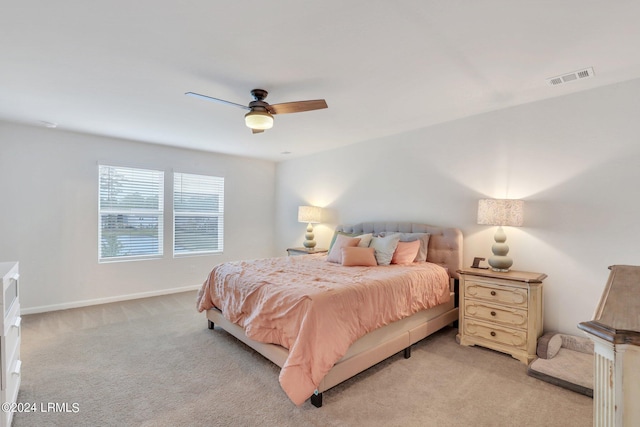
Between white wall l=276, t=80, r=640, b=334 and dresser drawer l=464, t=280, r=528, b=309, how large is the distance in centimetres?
55

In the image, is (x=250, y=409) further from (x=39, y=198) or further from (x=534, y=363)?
(x=39, y=198)

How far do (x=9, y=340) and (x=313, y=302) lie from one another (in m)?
1.91

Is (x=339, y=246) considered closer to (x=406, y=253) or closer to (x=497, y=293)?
(x=406, y=253)

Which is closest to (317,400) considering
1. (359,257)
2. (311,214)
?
(359,257)

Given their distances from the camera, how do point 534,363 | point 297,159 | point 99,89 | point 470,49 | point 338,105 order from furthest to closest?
point 297,159 < point 338,105 < point 99,89 < point 534,363 < point 470,49

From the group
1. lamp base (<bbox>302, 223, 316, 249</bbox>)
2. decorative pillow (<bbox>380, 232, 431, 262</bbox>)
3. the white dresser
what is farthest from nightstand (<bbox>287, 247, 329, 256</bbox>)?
the white dresser

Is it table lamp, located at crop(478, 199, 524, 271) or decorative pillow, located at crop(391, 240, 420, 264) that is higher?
table lamp, located at crop(478, 199, 524, 271)

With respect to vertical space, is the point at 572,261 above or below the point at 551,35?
below

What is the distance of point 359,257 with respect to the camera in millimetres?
3553

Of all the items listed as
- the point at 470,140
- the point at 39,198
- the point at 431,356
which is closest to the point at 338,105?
the point at 470,140

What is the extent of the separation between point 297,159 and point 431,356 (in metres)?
4.31

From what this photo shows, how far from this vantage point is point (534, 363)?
2.59 meters

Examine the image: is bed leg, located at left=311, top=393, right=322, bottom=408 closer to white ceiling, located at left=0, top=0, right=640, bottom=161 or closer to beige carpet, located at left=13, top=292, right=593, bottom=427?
beige carpet, located at left=13, top=292, right=593, bottom=427

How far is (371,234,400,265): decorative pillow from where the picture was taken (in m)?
3.59
